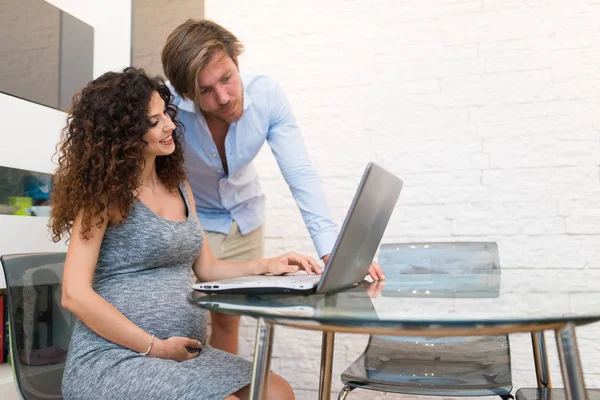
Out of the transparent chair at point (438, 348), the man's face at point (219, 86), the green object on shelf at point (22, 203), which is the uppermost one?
the man's face at point (219, 86)

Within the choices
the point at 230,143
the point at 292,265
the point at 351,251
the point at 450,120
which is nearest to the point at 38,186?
the point at 230,143

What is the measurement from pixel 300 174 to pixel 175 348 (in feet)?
2.47

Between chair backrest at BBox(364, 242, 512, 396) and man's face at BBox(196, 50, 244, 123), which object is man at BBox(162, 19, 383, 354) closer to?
man's face at BBox(196, 50, 244, 123)

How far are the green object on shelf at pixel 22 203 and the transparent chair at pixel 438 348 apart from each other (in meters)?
1.13

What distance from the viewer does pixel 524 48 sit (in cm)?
227

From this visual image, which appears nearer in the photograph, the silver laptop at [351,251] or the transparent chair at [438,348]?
the silver laptop at [351,251]

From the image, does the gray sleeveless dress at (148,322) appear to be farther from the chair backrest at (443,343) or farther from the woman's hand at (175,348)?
the chair backrest at (443,343)

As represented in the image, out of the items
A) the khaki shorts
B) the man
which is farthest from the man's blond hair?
the khaki shorts

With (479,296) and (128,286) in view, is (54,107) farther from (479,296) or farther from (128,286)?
(479,296)

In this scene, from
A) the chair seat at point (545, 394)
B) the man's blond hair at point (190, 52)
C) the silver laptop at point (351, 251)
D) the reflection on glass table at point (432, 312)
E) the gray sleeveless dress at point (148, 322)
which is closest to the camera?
the reflection on glass table at point (432, 312)

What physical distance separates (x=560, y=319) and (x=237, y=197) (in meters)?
1.39

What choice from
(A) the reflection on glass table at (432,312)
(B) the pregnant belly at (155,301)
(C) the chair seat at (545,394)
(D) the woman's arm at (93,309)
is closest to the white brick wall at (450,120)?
(C) the chair seat at (545,394)

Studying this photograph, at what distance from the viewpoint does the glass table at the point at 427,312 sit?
2.34 ft

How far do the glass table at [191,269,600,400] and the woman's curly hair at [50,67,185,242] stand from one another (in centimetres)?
37
